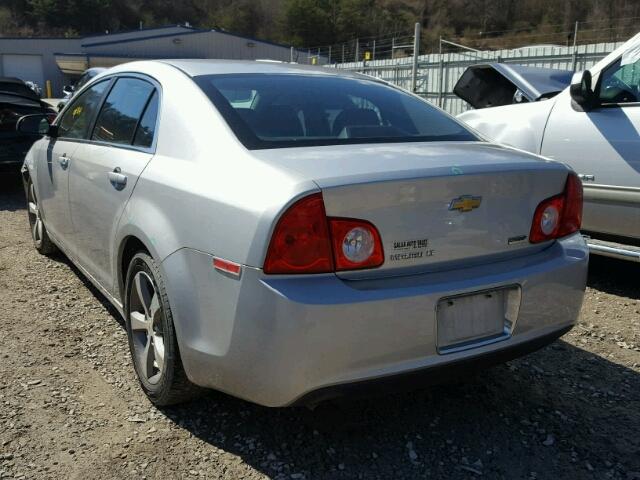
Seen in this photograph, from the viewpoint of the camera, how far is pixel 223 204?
2.29 metres

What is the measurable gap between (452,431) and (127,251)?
1769 millimetres

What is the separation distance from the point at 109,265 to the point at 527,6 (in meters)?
63.5

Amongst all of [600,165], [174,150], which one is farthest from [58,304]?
[600,165]

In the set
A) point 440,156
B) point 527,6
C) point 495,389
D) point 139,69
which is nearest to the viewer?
point 440,156

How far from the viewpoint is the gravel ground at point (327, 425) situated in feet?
8.19

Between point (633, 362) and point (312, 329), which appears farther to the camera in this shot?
point (633, 362)

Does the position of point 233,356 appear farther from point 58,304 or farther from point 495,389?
point 58,304

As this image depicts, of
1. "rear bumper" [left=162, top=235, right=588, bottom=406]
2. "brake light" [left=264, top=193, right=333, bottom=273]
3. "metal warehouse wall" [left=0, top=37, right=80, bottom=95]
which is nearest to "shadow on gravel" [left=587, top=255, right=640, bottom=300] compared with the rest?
"rear bumper" [left=162, top=235, right=588, bottom=406]

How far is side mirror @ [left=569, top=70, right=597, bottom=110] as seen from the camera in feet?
14.8

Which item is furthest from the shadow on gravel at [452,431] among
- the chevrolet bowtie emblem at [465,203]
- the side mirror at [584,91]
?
the side mirror at [584,91]

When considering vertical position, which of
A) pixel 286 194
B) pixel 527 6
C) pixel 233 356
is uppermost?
pixel 527 6

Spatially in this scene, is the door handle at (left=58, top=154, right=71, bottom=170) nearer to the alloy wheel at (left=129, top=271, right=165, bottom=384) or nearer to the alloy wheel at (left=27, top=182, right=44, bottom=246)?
the alloy wheel at (left=27, top=182, right=44, bottom=246)

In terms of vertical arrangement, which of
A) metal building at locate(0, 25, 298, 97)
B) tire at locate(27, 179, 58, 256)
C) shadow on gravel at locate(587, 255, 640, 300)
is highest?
metal building at locate(0, 25, 298, 97)

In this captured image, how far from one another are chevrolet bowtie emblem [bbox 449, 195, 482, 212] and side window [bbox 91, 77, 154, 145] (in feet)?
5.56
